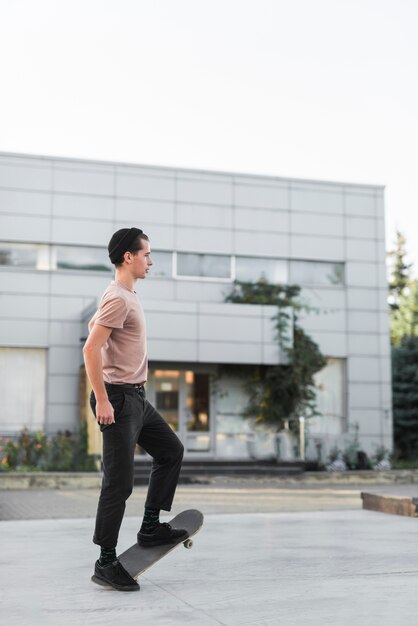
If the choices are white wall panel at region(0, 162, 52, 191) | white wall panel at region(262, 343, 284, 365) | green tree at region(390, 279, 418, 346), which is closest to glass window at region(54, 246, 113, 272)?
white wall panel at region(0, 162, 52, 191)

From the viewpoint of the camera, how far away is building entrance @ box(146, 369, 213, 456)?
23.3 m

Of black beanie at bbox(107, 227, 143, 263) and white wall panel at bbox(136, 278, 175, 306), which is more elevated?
white wall panel at bbox(136, 278, 175, 306)

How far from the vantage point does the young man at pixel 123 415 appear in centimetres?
440

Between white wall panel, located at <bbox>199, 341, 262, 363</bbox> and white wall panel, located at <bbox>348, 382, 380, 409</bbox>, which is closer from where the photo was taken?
white wall panel, located at <bbox>199, 341, 262, 363</bbox>

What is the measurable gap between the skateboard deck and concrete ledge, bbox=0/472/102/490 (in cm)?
1293

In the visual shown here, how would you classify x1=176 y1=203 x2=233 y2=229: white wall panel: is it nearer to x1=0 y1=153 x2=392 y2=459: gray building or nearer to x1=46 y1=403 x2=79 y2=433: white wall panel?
x1=0 y1=153 x2=392 y2=459: gray building

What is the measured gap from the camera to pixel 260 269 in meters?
24.9

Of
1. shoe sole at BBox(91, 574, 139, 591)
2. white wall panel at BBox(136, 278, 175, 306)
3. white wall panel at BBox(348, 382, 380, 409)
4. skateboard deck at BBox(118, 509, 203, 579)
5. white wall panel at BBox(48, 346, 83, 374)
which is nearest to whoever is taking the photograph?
shoe sole at BBox(91, 574, 139, 591)

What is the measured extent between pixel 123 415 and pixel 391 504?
5440mm

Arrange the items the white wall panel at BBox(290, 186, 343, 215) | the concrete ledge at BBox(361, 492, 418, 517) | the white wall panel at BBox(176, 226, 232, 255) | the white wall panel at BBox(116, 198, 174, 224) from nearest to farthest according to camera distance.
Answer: the concrete ledge at BBox(361, 492, 418, 517) → the white wall panel at BBox(116, 198, 174, 224) → the white wall panel at BBox(176, 226, 232, 255) → the white wall panel at BBox(290, 186, 343, 215)

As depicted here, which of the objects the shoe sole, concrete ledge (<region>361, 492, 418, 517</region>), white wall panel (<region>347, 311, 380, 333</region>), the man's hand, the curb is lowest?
the curb

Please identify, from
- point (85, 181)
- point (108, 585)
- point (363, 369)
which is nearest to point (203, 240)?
point (85, 181)

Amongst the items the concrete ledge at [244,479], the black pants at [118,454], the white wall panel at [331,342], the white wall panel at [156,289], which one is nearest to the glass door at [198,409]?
the white wall panel at [156,289]

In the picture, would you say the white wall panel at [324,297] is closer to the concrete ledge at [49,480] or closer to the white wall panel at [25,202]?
the white wall panel at [25,202]
